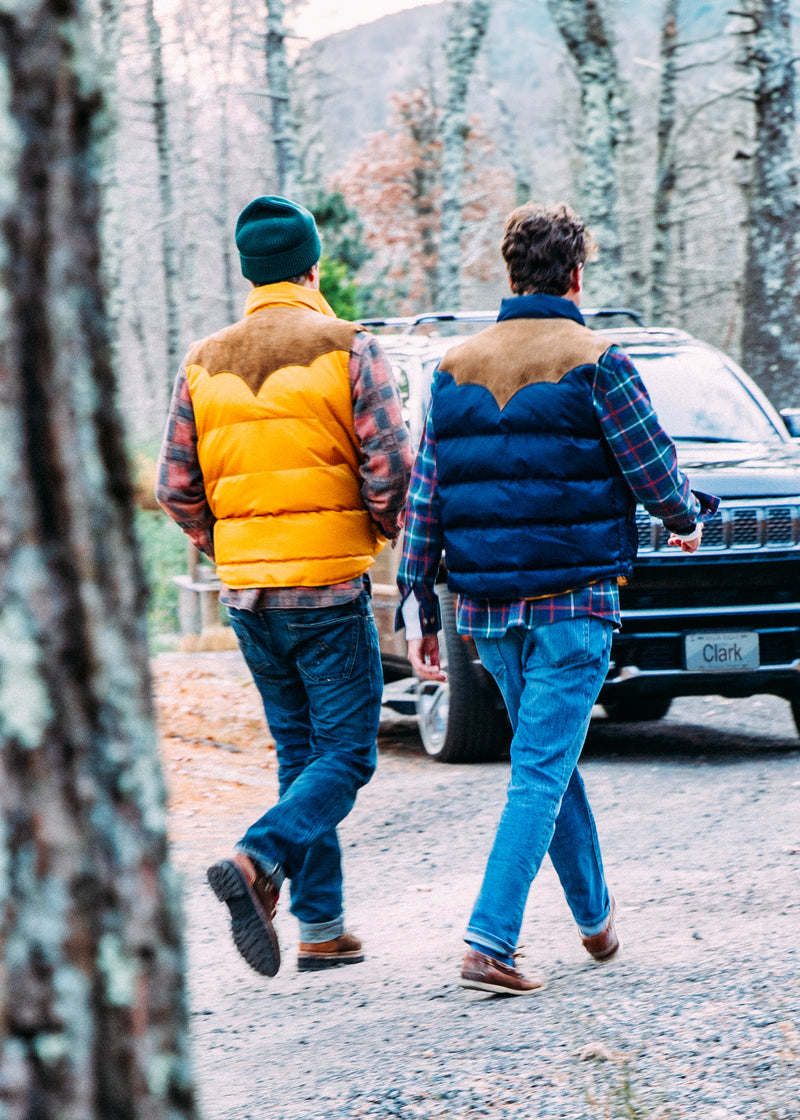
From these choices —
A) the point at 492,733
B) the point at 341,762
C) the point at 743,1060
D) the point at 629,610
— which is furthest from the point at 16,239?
the point at 492,733

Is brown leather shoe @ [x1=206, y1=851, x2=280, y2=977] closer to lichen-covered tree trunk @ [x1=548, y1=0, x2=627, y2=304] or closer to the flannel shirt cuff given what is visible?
the flannel shirt cuff

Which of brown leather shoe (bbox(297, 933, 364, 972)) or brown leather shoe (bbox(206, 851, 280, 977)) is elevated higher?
brown leather shoe (bbox(206, 851, 280, 977))

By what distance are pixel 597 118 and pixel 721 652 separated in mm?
9707

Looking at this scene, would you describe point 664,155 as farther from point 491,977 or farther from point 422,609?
point 491,977

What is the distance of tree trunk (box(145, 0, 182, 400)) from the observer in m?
27.8

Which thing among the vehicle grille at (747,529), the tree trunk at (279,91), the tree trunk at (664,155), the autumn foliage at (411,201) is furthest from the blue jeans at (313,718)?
the autumn foliage at (411,201)

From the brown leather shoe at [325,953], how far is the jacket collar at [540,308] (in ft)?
6.27

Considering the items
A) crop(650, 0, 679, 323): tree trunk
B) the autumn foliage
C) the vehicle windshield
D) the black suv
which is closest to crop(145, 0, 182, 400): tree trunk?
the autumn foliage

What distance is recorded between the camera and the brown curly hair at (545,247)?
13.1 feet

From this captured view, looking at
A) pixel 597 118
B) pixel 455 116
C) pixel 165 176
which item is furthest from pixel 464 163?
pixel 597 118

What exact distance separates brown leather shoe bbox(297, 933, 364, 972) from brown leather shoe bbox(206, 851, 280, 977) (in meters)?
0.52

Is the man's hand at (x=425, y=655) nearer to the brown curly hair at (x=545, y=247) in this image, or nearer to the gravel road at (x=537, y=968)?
the gravel road at (x=537, y=968)

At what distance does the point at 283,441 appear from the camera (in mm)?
4117

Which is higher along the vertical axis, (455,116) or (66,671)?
(455,116)
